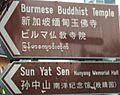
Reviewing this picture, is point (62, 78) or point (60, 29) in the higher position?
point (60, 29)

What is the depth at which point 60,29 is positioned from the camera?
2693 millimetres

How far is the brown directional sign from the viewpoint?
2617mm

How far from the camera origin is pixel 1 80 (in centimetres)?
252

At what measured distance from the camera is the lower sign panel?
2545mm

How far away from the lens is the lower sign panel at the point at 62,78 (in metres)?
2.54

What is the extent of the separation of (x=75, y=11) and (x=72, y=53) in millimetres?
318

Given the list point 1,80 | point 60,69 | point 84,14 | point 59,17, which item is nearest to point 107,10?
point 84,14

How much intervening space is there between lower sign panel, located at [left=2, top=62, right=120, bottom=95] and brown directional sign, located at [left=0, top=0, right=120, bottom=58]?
0.25ft

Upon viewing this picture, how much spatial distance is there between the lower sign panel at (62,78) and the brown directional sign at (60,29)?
8 cm

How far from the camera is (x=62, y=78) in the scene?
263cm

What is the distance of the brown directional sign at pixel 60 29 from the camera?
2.62 m

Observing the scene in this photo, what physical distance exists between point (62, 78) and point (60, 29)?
35cm

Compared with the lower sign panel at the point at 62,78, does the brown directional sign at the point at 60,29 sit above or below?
above

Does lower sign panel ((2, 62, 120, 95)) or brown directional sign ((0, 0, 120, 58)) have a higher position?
brown directional sign ((0, 0, 120, 58))
